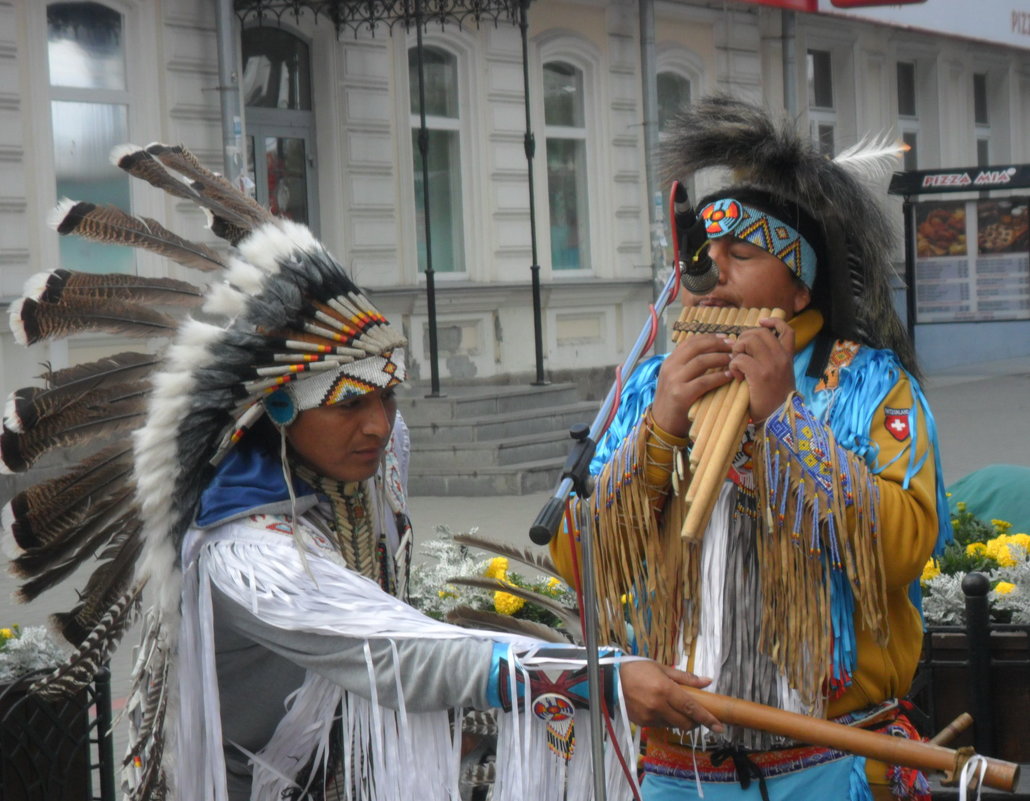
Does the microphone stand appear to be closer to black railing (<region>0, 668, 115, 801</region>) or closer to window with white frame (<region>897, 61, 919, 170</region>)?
black railing (<region>0, 668, 115, 801</region>)

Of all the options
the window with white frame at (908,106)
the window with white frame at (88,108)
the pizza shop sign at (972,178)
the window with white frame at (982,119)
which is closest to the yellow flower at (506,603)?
the window with white frame at (88,108)

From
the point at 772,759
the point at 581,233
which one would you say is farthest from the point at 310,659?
the point at 581,233

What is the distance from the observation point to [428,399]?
1252 centimetres

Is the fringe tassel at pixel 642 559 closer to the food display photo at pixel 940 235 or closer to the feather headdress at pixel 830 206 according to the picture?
the feather headdress at pixel 830 206

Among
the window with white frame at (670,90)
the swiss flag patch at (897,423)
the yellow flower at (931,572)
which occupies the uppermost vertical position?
the window with white frame at (670,90)

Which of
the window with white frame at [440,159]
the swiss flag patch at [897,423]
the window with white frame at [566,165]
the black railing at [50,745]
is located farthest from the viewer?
the window with white frame at [566,165]

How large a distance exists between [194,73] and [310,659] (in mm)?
10869

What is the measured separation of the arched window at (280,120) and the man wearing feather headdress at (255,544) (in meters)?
11.0

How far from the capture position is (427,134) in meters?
13.6

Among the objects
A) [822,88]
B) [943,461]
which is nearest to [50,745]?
[943,461]

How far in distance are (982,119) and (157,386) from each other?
23.8m

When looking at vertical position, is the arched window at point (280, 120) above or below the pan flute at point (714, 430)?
above

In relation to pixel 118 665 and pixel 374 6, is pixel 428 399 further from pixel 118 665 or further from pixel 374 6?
pixel 118 665

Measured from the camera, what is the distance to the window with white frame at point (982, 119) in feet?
79.3
